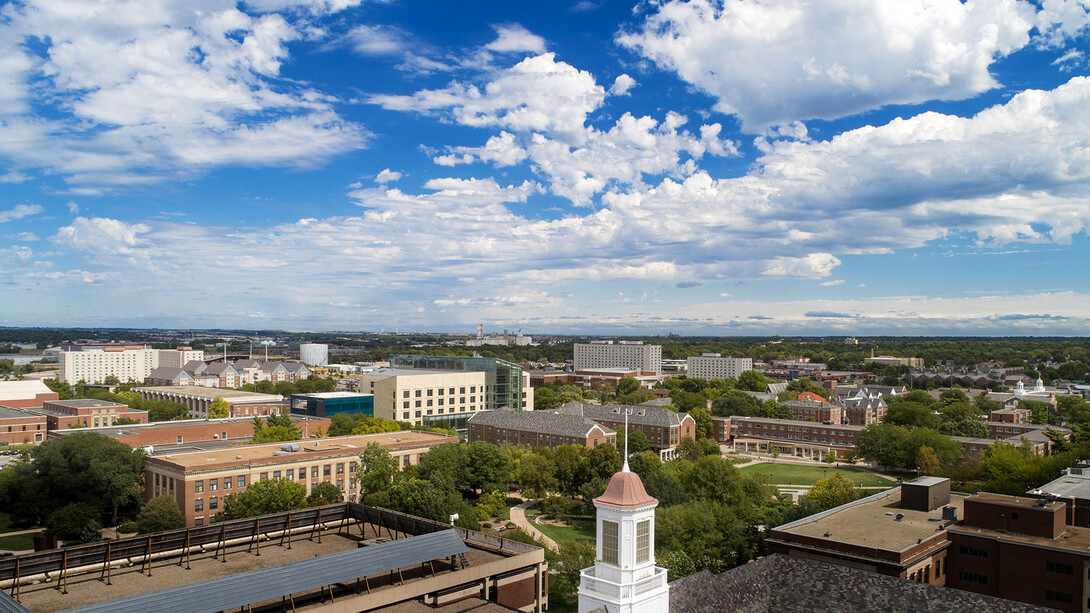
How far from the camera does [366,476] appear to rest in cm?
5997

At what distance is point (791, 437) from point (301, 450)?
7860 centimetres

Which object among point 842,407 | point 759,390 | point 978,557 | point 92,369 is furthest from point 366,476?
point 92,369

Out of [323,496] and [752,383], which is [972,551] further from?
[752,383]

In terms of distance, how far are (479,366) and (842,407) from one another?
2803 inches

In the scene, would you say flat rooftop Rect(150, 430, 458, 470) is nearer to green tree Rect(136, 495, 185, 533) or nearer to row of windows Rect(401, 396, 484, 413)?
green tree Rect(136, 495, 185, 533)

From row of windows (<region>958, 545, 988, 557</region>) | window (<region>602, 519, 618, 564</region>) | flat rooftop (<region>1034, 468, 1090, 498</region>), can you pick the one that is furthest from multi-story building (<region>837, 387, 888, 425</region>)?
window (<region>602, 519, 618, 564</region>)

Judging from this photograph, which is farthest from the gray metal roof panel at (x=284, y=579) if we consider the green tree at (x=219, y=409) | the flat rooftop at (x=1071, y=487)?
the green tree at (x=219, y=409)

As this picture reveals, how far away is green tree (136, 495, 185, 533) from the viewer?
5300 cm

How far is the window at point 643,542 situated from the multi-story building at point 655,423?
7806cm

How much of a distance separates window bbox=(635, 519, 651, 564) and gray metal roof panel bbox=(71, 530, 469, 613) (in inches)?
287

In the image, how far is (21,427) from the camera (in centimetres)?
Answer: 9844

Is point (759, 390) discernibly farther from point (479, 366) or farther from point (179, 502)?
point (179, 502)

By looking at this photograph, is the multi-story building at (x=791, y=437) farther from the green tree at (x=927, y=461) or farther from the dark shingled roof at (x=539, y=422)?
the dark shingled roof at (x=539, y=422)

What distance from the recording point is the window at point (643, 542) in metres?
21.7
